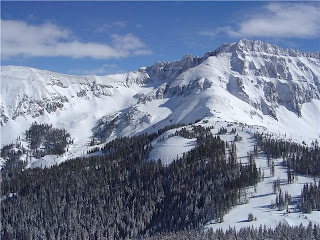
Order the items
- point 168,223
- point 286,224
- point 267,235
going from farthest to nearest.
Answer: point 168,223 → point 286,224 → point 267,235

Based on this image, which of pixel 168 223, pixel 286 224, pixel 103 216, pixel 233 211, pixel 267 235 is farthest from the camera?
pixel 103 216

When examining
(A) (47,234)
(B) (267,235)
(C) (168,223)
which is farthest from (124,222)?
(B) (267,235)

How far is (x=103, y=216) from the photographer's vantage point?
593ft

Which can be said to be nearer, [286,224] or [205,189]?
[286,224]

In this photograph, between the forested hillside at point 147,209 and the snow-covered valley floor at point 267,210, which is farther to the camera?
the forested hillside at point 147,209

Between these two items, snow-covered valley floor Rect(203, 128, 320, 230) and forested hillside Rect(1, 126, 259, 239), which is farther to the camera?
forested hillside Rect(1, 126, 259, 239)

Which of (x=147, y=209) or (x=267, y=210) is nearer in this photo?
(x=267, y=210)

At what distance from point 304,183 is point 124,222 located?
81.1 meters

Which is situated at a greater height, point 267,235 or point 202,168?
point 202,168

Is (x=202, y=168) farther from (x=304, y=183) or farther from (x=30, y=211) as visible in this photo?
(x=30, y=211)

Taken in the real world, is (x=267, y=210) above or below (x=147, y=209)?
above

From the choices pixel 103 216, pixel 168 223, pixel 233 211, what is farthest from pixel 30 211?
pixel 233 211

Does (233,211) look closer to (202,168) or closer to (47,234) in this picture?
(202,168)

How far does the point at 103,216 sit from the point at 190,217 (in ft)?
138
